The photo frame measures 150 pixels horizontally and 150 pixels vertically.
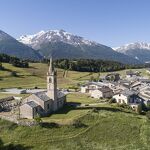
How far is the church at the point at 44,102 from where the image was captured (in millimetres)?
67625

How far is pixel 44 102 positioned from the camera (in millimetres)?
70438

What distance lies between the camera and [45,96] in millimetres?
74250

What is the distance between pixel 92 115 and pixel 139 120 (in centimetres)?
984

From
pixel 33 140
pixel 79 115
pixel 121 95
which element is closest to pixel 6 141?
pixel 33 140

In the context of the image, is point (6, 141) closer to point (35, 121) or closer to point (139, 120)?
point (35, 121)

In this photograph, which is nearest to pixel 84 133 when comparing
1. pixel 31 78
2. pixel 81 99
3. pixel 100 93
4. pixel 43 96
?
pixel 43 96

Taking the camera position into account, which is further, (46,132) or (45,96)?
(45,96)

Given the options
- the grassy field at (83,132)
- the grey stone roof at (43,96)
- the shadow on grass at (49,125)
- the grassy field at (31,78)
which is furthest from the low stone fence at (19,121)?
the grassy field at (31,78)

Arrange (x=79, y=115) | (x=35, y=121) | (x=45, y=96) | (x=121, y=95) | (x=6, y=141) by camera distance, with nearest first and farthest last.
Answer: (x=6, y=141) < (x=35, y=121) < (x=79, y=115) < (x=45, y=96) < (x=121, y=95)

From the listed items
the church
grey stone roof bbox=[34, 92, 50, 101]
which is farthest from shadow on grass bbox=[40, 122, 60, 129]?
grey stone roof bbox=[34, 92, 50, 101]

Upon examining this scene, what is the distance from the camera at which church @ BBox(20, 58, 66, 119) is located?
6762 cm

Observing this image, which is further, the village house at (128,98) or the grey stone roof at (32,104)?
the village house at (128,98)

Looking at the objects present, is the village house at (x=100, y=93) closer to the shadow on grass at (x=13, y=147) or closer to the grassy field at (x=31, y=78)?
the grassy field at (x=31, y=78)

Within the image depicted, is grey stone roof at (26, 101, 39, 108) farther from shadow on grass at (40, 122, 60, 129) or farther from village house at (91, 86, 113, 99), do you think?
village house at (91, 86, 113, 99)
